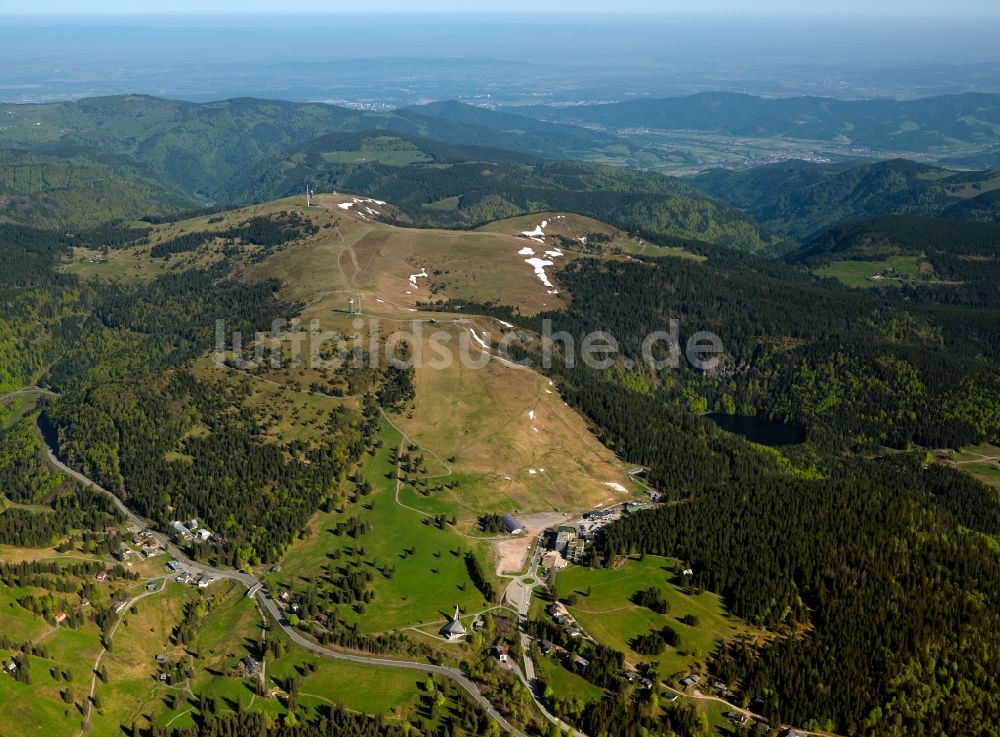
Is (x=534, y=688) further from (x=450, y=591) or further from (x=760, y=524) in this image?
(x=760, y=524)

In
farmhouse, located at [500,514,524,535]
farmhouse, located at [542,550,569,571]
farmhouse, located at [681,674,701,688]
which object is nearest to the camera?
farmhouse, located at [681,674,701,688]

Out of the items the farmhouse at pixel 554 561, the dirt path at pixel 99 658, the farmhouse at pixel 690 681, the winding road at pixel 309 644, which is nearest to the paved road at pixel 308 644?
the winding road at pixel 309 644

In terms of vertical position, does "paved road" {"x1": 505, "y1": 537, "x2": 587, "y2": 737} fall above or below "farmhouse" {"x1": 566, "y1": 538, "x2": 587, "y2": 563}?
below

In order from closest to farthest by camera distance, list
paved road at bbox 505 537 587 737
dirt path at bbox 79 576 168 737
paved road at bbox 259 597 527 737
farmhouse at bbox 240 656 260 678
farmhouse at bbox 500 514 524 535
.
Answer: paved road at bbox 505 537 587 737, dirt path at bbox 79 576 168 737, paved road at bbox 259 597 527 737, farmhouse at bbox 240 656 260 678, farmhouse at bbox 500 514 524 535

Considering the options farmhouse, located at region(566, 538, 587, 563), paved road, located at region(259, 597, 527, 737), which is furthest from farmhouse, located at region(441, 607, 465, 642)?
farmhouse, located at region(566, 538, 587, 563)

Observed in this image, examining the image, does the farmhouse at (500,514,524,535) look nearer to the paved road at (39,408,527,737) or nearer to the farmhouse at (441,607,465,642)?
the farmhouse at (441,607,465,642)

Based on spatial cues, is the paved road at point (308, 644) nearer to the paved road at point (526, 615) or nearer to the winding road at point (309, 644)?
the winding road at point (309, 644)

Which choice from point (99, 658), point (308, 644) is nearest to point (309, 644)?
point (308, 644)

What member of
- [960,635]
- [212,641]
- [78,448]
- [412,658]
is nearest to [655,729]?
[412,658]
